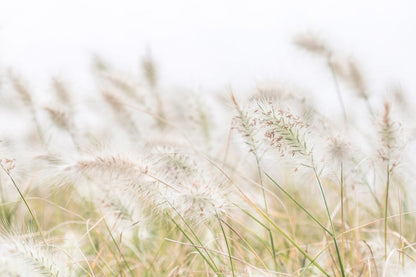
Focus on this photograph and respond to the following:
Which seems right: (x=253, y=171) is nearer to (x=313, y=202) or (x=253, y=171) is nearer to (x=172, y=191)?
(x=313, y=202)

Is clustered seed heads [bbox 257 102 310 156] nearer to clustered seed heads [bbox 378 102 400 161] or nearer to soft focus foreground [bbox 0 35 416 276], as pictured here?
soft focus foreground [bbox 0 35 416 276]

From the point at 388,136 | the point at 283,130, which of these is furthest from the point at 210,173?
the point at 388,136

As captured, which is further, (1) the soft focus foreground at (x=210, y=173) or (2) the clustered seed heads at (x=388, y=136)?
(2) the clustered seed heads at (x=388, y=136)

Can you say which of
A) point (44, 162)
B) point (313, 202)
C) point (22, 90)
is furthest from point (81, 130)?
point (313, 202)

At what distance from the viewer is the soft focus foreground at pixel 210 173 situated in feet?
4.21

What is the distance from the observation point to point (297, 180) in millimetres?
3016

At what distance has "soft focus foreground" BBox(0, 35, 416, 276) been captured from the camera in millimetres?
1283

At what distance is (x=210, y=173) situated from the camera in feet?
5.23

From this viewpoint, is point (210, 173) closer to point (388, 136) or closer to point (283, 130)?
point (283, 130)

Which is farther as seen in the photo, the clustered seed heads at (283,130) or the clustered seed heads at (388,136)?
the clustered seed heads at (388,136)

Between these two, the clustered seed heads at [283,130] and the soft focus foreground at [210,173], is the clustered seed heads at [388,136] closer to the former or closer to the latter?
the soft focus foreground at [210,173]

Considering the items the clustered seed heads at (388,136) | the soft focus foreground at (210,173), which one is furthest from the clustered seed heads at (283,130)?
the clustered seed heads at (388,136)

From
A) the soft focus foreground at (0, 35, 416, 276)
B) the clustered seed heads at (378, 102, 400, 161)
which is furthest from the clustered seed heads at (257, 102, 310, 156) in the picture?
the clustered seed heads at (378, 102, 400, 161)

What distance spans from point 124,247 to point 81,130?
0.76 m
